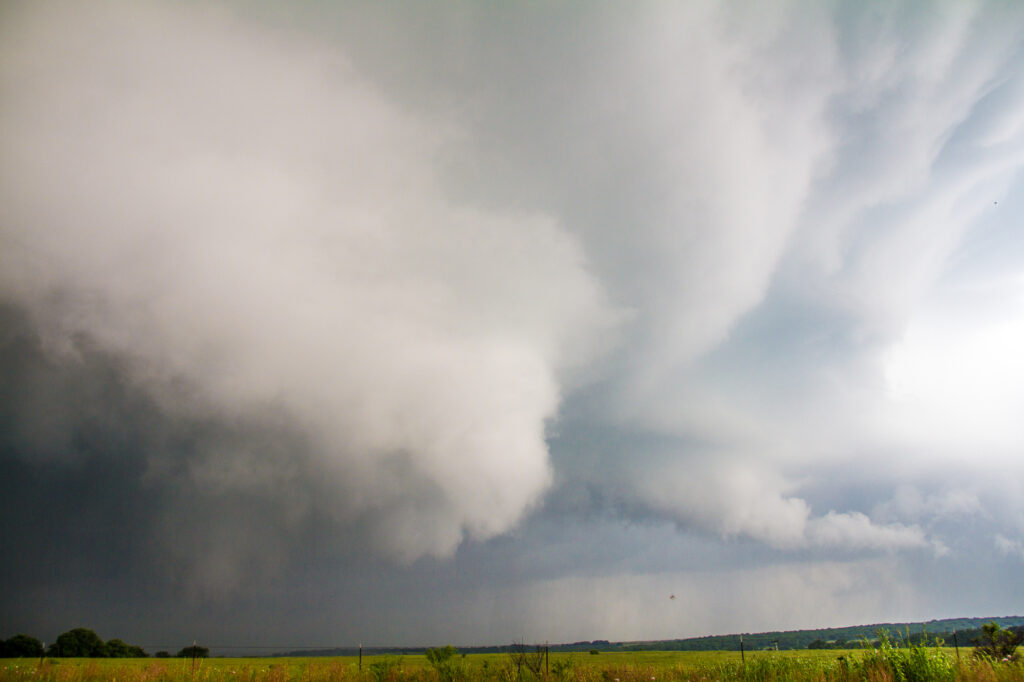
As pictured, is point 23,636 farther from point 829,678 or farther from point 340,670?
point 829,678

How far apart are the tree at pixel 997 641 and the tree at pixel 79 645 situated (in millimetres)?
168781

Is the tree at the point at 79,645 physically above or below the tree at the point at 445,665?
below

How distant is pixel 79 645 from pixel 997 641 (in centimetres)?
17792

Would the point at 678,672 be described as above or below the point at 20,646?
above

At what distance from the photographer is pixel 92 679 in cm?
3219

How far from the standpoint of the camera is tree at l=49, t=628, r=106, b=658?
5133 inches

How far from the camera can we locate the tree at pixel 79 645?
13038 centimetres

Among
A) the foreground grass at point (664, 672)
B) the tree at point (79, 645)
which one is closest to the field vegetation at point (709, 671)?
the foreground grass at point (664, 672)

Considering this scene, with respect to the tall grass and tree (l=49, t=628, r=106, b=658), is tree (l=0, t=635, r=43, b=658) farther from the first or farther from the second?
the tall grass

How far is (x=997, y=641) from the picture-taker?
108 ft

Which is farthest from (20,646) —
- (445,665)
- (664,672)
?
(664,672)

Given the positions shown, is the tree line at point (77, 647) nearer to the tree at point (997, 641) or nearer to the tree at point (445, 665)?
the tree at point (445, 665)

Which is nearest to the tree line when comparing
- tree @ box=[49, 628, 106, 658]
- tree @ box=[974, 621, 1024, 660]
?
tree @ box=[49, 628, 106, 658]

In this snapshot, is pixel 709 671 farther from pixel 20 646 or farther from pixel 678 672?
pixel 20 646
